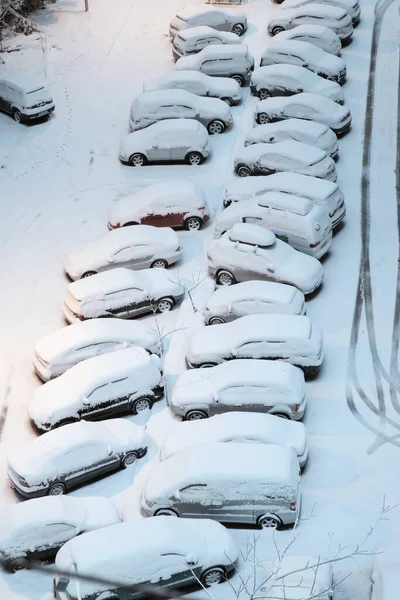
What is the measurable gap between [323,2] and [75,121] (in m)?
12.4

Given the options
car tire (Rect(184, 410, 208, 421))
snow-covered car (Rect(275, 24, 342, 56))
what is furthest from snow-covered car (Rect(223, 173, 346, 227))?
snow-covered car (Rect(275, 24, 342, 56))

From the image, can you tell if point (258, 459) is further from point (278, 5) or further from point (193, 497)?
point (278, 5)

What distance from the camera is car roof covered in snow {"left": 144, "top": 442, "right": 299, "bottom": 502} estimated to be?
18.8 metres

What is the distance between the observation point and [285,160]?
95.7 feet

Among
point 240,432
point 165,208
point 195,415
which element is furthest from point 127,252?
point 240,432

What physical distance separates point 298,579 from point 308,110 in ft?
62.1

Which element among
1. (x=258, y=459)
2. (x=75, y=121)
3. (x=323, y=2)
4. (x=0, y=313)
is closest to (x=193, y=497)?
(x=258, y=459)

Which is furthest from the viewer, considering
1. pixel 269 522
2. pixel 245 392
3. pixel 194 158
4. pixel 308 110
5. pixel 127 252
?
pixel 308 110

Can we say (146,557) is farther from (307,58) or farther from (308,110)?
(307,58)

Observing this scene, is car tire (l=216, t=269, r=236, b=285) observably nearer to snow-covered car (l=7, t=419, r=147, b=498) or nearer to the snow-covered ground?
the snow-covered ground

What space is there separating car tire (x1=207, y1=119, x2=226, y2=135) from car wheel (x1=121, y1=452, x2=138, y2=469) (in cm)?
1528

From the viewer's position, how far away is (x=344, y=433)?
21.4 meters

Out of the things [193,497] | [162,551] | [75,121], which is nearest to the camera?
[162,551]

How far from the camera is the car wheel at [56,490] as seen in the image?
20016 millimetres
